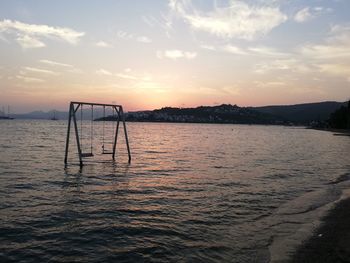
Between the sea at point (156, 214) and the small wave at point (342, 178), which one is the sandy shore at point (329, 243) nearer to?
the sea at point (156, 214)

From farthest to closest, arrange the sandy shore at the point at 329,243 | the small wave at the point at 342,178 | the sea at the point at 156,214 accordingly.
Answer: the small wave at the point at 342,178 → the sea at the point at 156,214 → the sandy shore at the point at 329,243

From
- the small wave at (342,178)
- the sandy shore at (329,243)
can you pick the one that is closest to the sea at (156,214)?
the small wave at (342,178)

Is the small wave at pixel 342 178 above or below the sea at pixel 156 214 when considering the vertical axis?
below

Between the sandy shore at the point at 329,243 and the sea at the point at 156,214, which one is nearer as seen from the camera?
the sandy shore at the point at 329,243

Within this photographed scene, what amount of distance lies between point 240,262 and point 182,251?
1.67 metres

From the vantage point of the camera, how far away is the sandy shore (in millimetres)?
9445

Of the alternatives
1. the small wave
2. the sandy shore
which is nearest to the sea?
the small wave

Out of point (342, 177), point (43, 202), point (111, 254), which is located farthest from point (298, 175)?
point (111, 254)

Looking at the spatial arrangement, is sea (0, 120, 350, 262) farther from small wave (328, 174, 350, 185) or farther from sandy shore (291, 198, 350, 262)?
sandy shore (291, 198, 350, 262)

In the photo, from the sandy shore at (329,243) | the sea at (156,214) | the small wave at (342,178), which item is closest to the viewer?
the sandy shore at (329,243)

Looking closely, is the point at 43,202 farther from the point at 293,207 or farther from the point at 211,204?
the point at 293,207

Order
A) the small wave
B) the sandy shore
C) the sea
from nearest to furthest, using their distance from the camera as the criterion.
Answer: the sandy shore
the sea
the small wave

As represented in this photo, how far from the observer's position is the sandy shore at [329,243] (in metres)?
9.45

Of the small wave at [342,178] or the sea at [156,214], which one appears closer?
the sea at [156,214]
